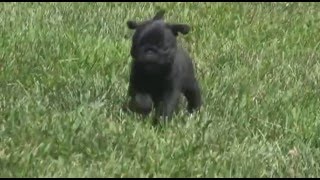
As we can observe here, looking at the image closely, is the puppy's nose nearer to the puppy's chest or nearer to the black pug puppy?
the black pug puppy

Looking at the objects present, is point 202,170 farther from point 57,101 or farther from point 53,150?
point 57,101

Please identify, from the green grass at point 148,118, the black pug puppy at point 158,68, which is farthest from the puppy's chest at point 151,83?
the green grass at point 148,118

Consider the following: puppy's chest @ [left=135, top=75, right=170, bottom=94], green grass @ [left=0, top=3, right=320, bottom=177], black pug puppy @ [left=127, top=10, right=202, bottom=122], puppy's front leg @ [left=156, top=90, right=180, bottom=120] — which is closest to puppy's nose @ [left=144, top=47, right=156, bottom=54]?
black pug puppy @ [left=127, top=10, right=202, bottom=122]

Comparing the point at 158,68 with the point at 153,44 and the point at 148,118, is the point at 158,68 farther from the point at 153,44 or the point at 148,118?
the point at 148,118

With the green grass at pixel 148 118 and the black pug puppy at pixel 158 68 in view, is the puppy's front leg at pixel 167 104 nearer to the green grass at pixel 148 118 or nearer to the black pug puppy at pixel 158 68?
the black pug puppy at pixel 158 68

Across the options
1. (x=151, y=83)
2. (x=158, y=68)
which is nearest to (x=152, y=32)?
(x=158, y=68)

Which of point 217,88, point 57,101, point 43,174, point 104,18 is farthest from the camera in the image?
point 104,18

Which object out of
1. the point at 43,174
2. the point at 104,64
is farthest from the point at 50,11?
the point at 43,174
